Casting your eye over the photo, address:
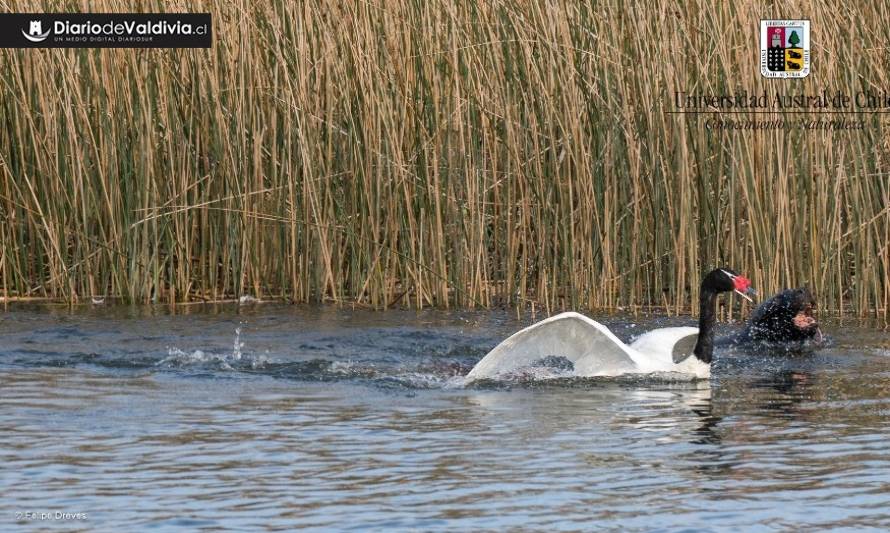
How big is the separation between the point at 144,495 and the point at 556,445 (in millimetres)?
1808

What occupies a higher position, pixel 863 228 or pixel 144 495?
pixel 863 228

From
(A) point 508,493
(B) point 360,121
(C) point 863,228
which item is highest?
(B) point 360,121

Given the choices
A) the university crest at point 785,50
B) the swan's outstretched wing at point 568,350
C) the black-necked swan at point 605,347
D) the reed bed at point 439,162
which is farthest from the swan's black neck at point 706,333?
the university crest at point 785,50

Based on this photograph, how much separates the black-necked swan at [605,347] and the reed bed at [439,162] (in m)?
1.78

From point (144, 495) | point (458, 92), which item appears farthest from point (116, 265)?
point (144, 495)

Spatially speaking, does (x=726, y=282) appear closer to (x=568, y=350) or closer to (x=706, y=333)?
(x=706, y=333)

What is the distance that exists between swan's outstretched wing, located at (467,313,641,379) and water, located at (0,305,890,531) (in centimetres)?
10

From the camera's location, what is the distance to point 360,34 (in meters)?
10.8

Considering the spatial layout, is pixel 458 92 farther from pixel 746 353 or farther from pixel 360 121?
pixel 746 353

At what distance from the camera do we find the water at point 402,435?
210 inches

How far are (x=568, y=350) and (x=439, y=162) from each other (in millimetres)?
2964

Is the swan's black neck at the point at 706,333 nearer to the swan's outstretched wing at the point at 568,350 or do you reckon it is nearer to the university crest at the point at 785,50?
the swan's outstretched wing at the point at 568,350
